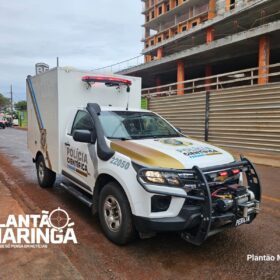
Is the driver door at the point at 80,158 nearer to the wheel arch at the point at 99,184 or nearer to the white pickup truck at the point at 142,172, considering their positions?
the white pickup truck at the point at 142,172

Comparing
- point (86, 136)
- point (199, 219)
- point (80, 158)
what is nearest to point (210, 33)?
point (80, 158)

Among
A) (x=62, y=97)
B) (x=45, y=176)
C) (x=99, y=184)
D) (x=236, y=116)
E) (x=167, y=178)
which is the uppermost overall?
(x=62, y=97)

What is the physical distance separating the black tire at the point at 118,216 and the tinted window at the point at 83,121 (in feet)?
3.70

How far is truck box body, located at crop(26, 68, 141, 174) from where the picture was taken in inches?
218

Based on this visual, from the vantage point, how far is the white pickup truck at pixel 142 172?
10.5 feet

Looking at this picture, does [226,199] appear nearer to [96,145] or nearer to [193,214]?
[193,214]

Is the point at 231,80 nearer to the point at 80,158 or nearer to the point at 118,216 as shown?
the point at 80,158

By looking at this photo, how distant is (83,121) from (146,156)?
6.38ft

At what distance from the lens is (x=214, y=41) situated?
80.0ft

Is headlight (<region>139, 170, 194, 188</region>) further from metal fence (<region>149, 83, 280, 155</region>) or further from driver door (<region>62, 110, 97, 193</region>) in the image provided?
metal fence (<region>149, 83, 280, 155</region>)

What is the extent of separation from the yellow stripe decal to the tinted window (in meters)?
0.97

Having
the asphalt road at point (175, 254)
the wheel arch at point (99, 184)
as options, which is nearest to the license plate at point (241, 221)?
the asphalt road at point (175, 254)

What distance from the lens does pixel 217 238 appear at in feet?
13.3

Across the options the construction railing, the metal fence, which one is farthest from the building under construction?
the metal fence
